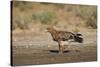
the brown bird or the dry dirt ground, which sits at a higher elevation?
the brown bird

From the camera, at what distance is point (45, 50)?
2373 millimetres

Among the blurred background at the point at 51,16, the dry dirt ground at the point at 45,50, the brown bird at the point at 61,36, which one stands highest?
the blurred background at the point at 51,16

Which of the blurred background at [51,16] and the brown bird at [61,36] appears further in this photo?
the brown bird at [61,36]

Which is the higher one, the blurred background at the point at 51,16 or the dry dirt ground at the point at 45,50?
the blurred background at the point at 51,16

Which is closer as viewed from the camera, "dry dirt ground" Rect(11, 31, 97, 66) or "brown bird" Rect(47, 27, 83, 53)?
"dry dirt ground" Rect(11, 31, 97, 66)

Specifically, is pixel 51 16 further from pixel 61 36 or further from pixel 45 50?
pixel 45 50

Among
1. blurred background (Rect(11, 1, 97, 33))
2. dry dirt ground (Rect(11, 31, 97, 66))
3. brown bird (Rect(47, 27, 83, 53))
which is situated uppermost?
blurred background (Rect(11, 1, 97, 33))

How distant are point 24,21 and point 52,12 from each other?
35 cm

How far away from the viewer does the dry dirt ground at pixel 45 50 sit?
7.43 feet

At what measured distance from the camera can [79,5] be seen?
2.52 meters

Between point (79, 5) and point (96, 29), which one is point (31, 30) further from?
point (96, 29)

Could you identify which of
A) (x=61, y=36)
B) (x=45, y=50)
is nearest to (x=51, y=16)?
(x=61, y=36)

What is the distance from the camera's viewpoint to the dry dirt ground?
7.43ft
